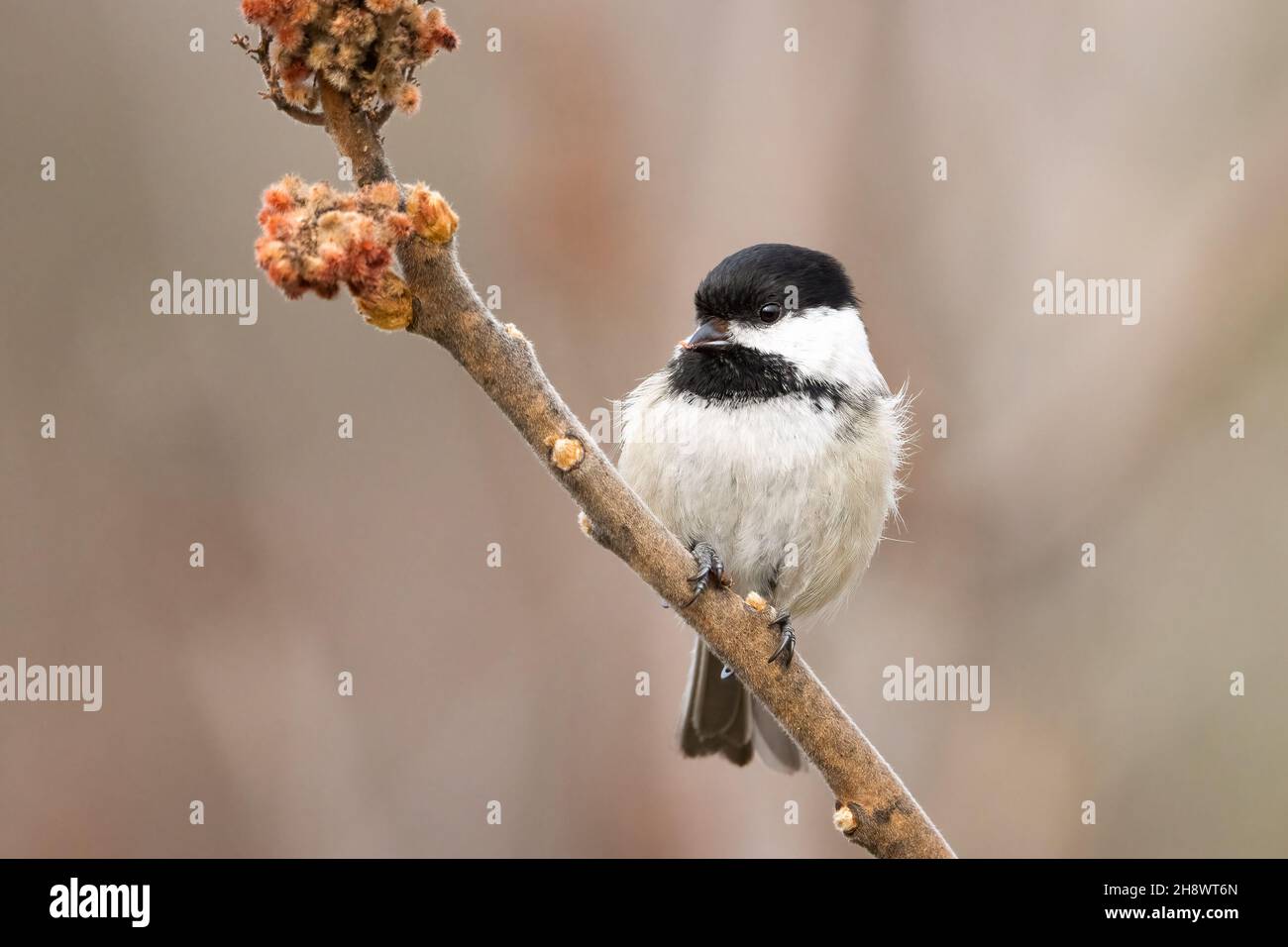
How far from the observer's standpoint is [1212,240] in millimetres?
5090

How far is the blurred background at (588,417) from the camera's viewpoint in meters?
4.76

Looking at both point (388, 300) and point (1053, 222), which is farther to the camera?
point (1053, 222)

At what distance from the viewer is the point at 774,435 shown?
3.25 m

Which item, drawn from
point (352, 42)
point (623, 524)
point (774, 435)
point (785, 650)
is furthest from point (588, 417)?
point (352, 42)

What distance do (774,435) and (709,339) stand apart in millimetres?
320

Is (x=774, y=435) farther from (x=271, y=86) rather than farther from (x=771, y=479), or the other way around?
(x=271, y=86)

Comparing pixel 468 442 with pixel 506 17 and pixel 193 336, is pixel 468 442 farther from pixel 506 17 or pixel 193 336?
pixel 506 17

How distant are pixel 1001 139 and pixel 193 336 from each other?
3.32 metres

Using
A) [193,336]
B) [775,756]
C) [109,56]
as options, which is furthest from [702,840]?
[109,56]

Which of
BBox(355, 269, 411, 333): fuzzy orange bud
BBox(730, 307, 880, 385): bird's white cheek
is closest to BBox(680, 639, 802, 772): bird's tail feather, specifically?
BBox(730, 307, 880, 385): bird's white cheek

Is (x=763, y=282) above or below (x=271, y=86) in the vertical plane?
above

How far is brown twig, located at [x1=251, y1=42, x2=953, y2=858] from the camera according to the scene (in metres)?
1.71

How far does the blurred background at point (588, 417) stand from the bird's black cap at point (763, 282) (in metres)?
1.43

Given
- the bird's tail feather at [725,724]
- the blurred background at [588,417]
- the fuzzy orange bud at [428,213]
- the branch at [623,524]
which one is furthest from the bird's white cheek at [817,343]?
the fuzzy orange bud at [428,213]
